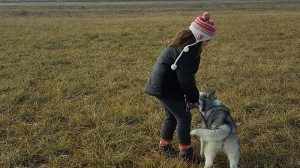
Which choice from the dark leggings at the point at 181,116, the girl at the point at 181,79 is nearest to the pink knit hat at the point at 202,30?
the girl at the point at 181,79

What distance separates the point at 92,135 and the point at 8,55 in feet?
24.2

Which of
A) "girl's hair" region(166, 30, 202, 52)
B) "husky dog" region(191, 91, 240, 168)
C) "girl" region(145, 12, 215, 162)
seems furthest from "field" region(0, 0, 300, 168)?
"girl's hair" region(166, 30, 202, 52)

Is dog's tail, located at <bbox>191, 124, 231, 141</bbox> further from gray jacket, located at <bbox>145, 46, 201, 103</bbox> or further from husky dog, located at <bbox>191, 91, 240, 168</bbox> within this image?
gray jacket, located at <bbox>145, 46, 201, 103</bbox>

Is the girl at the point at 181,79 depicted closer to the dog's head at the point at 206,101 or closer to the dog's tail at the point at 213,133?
the dog's head at the point at 206,101

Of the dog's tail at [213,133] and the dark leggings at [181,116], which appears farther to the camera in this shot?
the dark leggings at [181,116]

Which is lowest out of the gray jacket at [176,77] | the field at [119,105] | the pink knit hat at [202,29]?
the field at [119,105]

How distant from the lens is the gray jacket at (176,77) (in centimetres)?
390

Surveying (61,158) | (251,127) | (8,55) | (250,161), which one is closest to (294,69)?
(251,127)

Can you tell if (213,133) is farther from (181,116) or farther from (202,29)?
(202,29)

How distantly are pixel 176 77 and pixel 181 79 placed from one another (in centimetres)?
30

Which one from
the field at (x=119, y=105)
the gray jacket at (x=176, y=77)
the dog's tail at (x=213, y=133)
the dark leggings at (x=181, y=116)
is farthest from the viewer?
the field at (x=119, y=105)

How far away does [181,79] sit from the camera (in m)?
3.92

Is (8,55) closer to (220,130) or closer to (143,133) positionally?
(143,133)

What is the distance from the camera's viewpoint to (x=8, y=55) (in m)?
11.2
